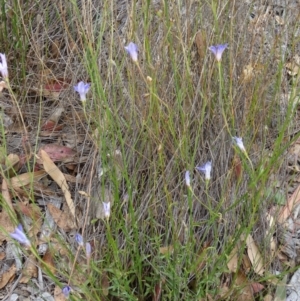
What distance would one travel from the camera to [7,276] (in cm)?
168

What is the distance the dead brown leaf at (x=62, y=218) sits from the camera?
1763 mm

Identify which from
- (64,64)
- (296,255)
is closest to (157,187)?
(296,255)

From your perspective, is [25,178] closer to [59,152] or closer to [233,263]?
[59,152]

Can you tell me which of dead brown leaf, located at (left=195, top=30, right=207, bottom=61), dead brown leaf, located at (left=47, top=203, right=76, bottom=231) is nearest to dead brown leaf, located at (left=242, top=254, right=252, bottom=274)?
dead brown leaf, located at (left=47, top=203, right=76, bottom=231)

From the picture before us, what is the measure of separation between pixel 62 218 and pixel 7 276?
0.24 metres

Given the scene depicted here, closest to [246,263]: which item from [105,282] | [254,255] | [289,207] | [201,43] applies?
[254,255]

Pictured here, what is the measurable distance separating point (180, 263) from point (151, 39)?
772 millimetres

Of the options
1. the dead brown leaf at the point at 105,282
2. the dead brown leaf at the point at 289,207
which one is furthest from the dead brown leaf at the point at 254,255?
the dead brown leaf at the point at 105,282

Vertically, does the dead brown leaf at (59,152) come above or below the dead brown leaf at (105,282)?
above

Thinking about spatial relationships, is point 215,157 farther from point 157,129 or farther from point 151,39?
point 151,39

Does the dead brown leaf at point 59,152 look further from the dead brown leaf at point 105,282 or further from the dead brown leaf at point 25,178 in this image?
the dead brown leaf at point 105,282

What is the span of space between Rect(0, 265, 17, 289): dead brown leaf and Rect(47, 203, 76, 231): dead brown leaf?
19 centimetres

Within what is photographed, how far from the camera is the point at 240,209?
1.68m

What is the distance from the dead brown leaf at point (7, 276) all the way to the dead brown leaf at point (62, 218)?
190 millimetres
